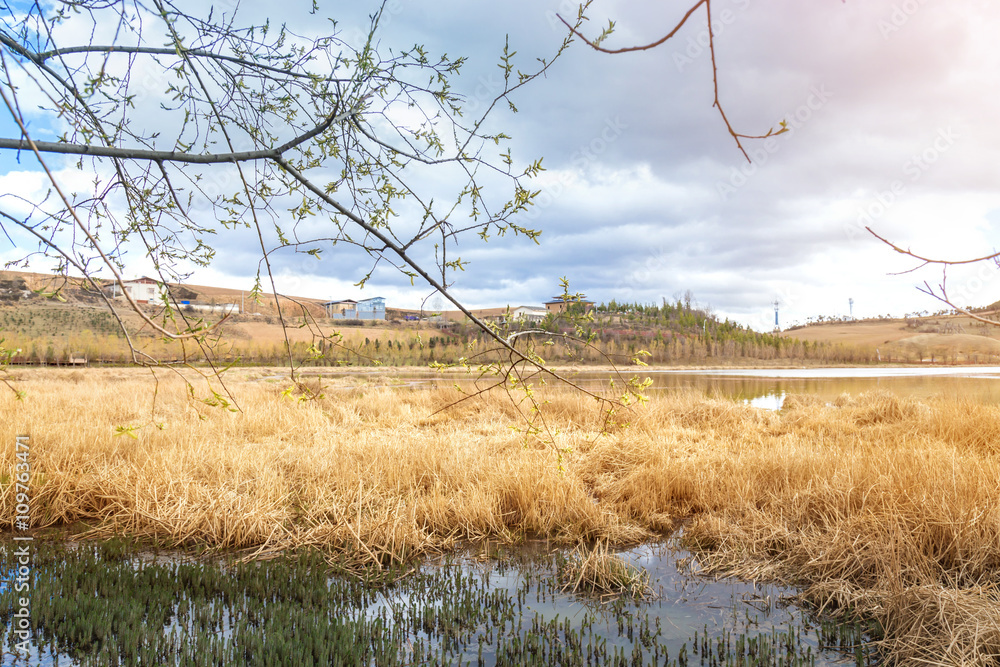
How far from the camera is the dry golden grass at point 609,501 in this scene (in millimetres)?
4113

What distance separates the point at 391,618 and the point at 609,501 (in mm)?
3315

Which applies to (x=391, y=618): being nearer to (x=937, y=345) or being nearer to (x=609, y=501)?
(x=609, y=501)

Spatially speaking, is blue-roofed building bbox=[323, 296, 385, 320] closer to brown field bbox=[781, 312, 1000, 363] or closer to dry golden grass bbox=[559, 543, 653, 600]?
dry golden grass bbox=[559, 543, 653, 600]

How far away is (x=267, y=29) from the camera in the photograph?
327cm

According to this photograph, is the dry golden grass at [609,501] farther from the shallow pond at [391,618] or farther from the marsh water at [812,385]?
the marsh water at [812,385]

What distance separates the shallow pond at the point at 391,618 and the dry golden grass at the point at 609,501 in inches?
16.7

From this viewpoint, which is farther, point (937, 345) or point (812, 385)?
point (937, 345)

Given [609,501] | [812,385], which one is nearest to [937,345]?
[812,385]

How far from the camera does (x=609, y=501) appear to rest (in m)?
6.46

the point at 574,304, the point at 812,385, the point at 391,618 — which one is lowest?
the point at 812,385

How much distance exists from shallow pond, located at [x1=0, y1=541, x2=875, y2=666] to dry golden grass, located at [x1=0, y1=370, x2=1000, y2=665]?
424mm

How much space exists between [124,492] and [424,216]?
5496 mm

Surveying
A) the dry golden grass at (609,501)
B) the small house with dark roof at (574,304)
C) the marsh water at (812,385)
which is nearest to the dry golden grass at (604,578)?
the dry golden grass at (609,501)

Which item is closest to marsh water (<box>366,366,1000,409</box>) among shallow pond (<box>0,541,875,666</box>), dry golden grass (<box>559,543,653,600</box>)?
dry golden grass (<box>559,543,653,600</box>)
